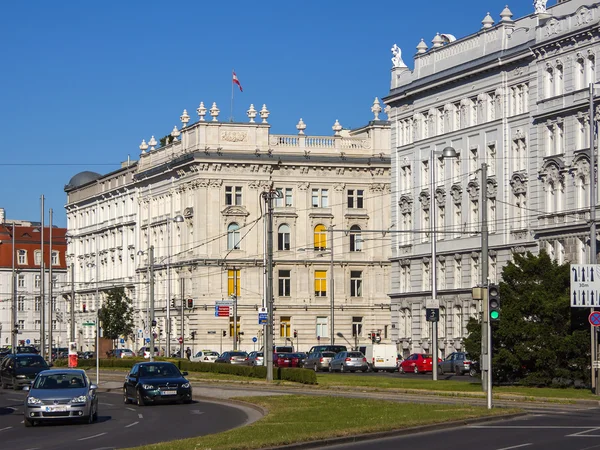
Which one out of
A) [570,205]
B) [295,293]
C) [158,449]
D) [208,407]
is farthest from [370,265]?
[158,449]

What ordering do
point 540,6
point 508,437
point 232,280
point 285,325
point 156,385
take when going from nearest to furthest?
point 508,437 < point 156,385 < point 540,6 < point 232,280 < point 285,325

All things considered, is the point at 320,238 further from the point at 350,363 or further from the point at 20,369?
the point at 20,369

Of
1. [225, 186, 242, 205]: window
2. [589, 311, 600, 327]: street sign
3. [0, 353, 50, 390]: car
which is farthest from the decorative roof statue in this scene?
[225, 186, 242, 205]: window

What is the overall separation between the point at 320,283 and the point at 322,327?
3.89m

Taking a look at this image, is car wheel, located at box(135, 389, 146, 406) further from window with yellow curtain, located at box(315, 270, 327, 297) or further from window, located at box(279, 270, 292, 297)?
window with yellow curtain, located at box(315, 270, 327, 297)

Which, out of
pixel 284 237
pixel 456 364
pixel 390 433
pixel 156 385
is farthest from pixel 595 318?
pixel 284 237

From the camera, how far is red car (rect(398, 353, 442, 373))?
81.5 m

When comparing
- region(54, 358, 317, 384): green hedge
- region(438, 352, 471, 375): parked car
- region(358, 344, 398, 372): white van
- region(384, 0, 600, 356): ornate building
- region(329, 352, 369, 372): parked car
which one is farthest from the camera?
region(358, 344, 398, 372): white van

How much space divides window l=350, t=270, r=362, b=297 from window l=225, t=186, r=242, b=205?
39.6 ft

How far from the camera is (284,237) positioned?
4823 inches

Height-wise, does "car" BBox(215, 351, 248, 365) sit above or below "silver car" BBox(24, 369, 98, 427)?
below

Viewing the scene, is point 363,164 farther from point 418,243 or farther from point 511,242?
point 511,242

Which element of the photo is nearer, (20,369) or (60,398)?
(60,398)

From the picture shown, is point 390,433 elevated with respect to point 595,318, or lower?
lower
